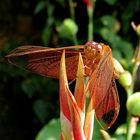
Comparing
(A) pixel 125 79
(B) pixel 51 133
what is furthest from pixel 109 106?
(B) pixel 51 133

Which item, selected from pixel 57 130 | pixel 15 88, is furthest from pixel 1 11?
pixel 57 130

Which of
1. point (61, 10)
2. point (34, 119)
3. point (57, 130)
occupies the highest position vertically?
point (61, 10)

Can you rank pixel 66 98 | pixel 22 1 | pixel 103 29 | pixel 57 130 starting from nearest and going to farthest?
1. pixel 66 98
2. pixel 57 130
3. pixel 103 29
4. pixel 22 1

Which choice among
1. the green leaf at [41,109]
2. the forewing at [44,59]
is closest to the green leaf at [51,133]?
the forewing at [44,59]

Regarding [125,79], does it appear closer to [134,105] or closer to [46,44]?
[134,105]

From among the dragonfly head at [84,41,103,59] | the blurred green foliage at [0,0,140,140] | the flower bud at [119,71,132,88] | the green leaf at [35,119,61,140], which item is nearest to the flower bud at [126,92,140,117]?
the flower bud at [119,71,132,88]

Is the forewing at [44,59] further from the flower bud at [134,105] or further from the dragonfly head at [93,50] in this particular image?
the flower bud at [134,105]

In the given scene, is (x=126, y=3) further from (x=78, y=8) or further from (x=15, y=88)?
(x=15, y=88)
